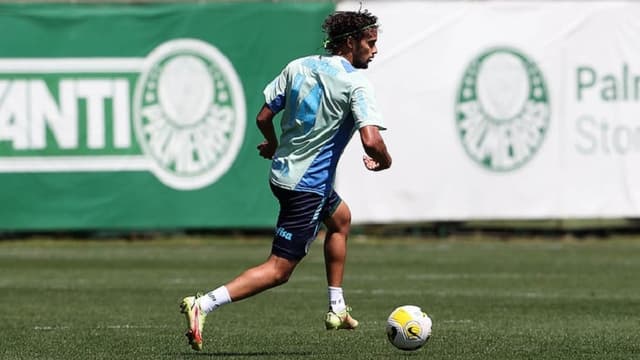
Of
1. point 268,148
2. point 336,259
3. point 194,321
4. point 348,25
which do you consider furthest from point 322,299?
point 194,321

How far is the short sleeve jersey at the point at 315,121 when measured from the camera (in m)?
9.21

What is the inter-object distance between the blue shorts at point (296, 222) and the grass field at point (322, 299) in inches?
25.5

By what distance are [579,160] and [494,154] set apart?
A: 1207 mm

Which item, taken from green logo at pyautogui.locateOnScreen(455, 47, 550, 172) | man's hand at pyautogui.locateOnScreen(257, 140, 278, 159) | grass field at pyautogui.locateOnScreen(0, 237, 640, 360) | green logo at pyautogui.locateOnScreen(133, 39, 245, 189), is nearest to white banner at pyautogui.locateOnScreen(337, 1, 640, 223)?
green logo at pyautogui.locateOnScreen(455, 47, 550, 172)

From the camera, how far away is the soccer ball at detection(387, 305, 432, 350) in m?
9.20

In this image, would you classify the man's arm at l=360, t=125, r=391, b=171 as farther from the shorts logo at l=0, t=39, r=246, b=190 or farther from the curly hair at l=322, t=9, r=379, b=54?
the shorts logo at l=0, t=39, r=246, b=190

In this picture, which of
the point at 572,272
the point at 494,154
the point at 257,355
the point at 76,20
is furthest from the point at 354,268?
the point at 257,355

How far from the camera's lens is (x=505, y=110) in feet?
69.9

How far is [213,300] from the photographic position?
9031 millimetres

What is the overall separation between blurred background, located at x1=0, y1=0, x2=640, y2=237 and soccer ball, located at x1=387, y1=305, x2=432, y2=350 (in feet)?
38.0

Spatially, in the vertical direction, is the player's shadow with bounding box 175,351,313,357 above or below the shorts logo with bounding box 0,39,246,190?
below

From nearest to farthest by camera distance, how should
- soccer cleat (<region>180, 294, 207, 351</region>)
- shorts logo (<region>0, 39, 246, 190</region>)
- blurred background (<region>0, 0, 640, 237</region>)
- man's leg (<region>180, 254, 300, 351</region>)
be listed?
1. soccer cleat (<region>180, 294, 207, 351</region>)
2. man's leg (<region>180, 254, 300, 351</region>)
3. shorts logo (<region>0, 39, 246, 190</region>)
4. blurred background (<region>0, 0, 640, 237</region>)

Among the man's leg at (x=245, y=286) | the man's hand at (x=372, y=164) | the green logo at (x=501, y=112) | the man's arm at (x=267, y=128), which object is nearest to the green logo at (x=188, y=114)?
the green logo at (x=501, y=112)

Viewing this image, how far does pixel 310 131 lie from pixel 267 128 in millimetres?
358
